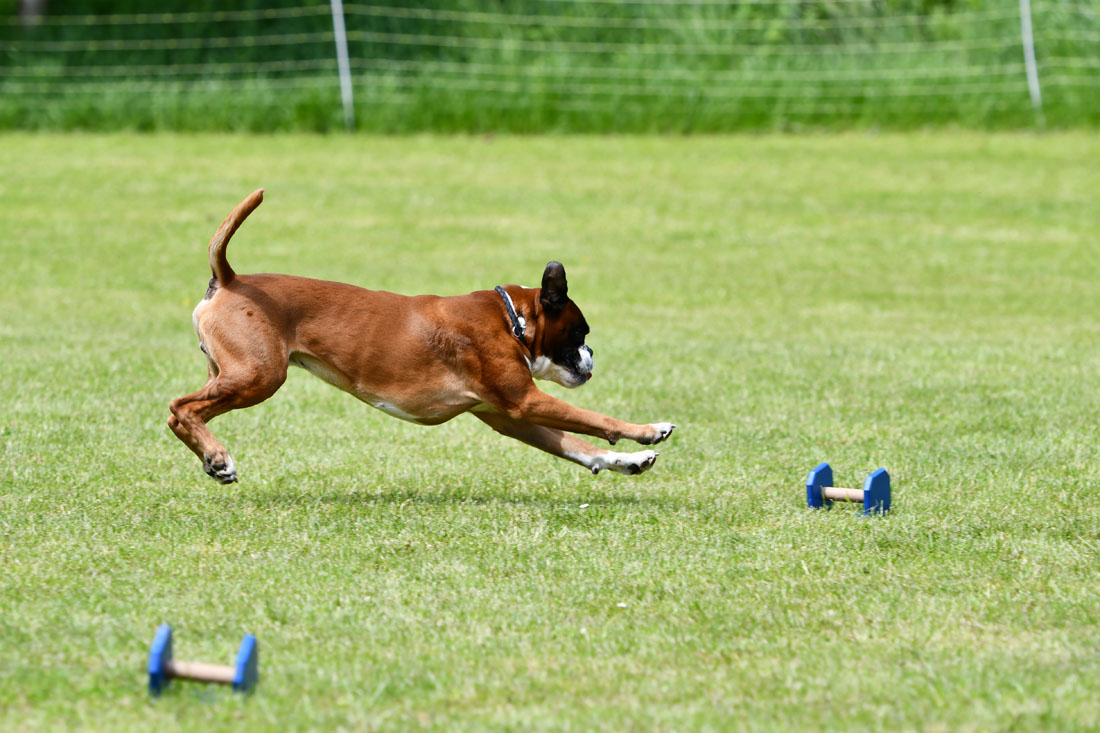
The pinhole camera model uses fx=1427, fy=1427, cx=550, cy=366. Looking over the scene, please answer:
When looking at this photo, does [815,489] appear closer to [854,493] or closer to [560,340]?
[854,493]

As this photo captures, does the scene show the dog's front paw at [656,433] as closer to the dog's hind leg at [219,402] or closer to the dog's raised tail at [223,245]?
the dog's hind leg at [219,402]

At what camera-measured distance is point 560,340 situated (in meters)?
6.18

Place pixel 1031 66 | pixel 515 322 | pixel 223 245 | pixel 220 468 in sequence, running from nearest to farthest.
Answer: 1. pixel 220 468
2. pixel 223 245
3. pixel 515 322
4. pixel 1031 66

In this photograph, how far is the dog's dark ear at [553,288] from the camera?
5.98 meters

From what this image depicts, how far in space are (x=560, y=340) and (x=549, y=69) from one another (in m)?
13.2

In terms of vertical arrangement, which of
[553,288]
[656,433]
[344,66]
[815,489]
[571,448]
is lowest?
[815,489]

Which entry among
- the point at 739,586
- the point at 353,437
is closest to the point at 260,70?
the point at 353,437

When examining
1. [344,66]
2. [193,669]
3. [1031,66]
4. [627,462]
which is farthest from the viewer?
[1031,66]

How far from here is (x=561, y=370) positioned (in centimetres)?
626

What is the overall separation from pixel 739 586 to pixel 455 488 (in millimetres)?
1864

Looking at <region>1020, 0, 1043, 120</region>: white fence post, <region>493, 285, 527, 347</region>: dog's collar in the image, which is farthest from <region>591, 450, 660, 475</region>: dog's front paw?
<region>1020, 0, 1043, 120</region>: white fence post

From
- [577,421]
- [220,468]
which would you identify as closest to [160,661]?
[220,468]

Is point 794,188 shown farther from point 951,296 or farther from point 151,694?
point 151,694

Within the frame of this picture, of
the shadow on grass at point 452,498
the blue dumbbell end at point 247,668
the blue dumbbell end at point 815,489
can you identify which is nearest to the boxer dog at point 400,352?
the shadow on grass at point 452,498
